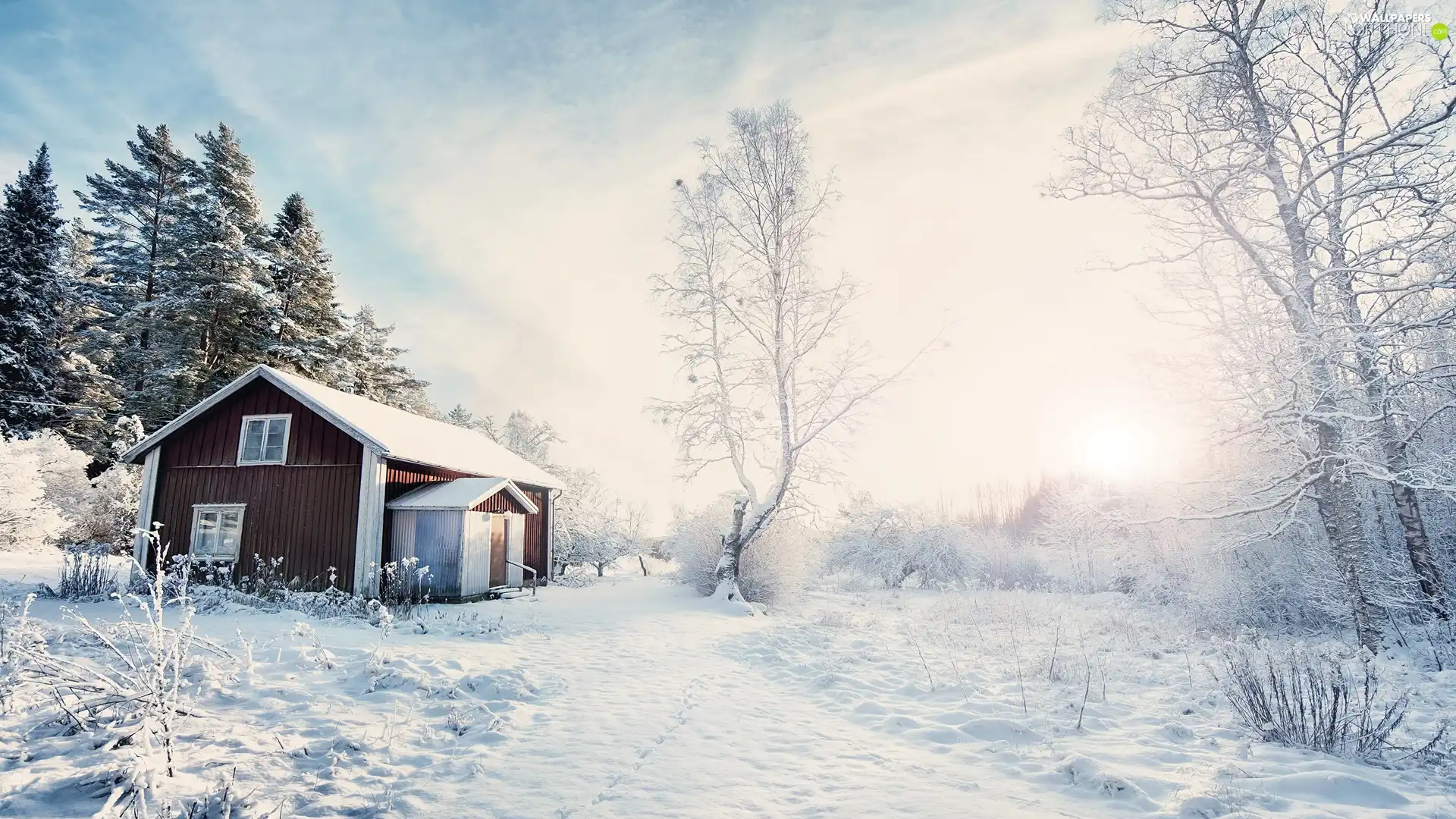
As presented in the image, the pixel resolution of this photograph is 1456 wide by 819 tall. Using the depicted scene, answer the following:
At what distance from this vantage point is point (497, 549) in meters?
16.8

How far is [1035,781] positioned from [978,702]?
2.00 m

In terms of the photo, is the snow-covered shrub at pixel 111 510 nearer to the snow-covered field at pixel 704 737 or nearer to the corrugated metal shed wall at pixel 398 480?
the corrugated metal shed wall at pixel 398 480

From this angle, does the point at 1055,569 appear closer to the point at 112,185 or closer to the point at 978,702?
the point at 978,702

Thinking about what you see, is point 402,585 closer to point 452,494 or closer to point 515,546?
point 452,494

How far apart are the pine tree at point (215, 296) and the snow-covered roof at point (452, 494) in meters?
13.5

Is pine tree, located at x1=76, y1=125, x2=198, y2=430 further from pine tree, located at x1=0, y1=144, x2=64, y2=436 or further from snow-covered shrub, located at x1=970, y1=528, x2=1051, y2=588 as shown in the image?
snow-covered shrub, located at x1=970, y1=528, x2=1051, y2=588

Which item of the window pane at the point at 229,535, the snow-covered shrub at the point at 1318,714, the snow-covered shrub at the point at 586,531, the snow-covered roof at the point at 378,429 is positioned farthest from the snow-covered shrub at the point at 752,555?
the snow-covered shrub at the point at 1318,714

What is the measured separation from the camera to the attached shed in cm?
1472

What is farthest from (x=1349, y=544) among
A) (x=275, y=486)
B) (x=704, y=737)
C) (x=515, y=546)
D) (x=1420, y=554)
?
(x=275, y=486)

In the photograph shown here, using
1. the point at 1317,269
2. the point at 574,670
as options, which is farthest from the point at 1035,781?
the point at 1317,269

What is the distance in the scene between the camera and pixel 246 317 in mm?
24141

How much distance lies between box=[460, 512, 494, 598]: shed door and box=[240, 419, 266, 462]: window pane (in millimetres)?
5522

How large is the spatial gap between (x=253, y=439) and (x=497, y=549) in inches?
261

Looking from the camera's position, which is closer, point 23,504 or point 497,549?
point 23,504
